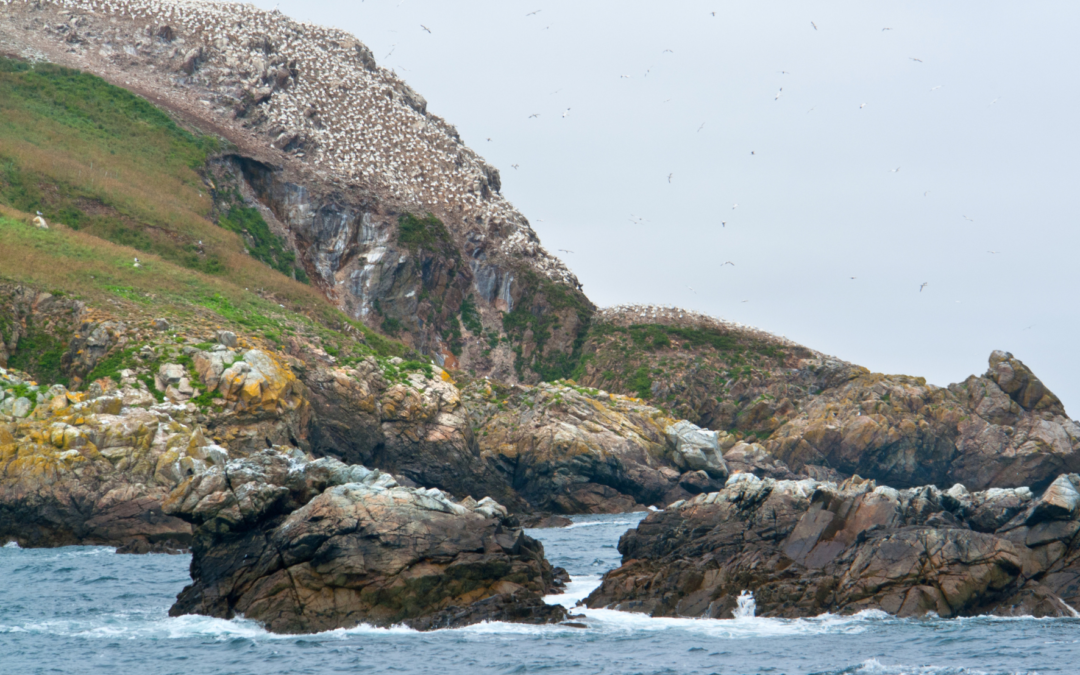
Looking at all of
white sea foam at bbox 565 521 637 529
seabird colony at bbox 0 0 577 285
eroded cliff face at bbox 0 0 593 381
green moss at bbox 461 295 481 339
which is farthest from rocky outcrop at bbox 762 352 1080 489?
seabird colony at bbox 0 0 577 285

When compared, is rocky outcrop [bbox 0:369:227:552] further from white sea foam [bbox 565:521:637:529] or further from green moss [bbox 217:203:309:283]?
green moss [bbox 217:203:309:283]

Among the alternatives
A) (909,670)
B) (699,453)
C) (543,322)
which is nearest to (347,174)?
(543,322)

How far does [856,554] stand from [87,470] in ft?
106

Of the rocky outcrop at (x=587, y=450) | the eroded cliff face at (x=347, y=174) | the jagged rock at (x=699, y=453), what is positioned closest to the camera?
the rocky outcrop at (x=587, y=450)

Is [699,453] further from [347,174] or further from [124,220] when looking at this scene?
[347,174]

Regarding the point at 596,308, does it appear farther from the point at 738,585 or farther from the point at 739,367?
the point at 738,585

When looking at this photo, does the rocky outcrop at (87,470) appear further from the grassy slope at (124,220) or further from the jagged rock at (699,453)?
the jagged rock at (699,453)

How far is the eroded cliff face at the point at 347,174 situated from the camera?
9938 centimetres

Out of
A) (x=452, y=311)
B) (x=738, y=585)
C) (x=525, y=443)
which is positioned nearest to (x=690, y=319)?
(x=452, y=311)

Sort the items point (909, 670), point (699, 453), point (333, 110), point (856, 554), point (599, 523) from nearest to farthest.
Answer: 1. point (909, 670)
2. point (856, 554)
3. point (599, 523)
4. point (699, 453)
5. point (333, 110)

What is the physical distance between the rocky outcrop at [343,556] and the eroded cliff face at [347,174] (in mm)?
69865

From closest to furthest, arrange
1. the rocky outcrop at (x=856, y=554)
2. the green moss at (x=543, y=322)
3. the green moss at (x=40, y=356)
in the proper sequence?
1. the rocky outcrop at (x=856, y=554)
2. the green moss at (x=40, y=356)
3. the green moss at (x=543, y=322)

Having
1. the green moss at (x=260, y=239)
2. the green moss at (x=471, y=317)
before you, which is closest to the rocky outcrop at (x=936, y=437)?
the green moss at (x=471, y=317)

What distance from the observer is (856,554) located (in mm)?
26578
